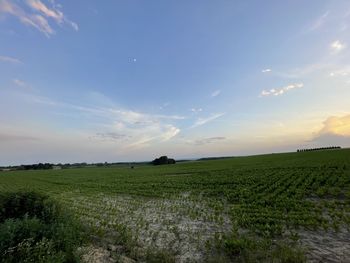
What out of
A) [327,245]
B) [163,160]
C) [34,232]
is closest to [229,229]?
[327,245]

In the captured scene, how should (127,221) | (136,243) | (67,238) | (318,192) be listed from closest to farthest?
(67,238) < (136,243) < (127,221) < (318,192)

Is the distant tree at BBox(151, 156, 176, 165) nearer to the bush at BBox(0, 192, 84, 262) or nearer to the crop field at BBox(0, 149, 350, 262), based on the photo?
the crop field at BBox(0, 149, 350, 262)

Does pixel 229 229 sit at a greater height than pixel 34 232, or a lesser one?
lesser

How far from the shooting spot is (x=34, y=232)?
20.5 ft

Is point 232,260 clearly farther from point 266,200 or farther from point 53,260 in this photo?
point 266,200

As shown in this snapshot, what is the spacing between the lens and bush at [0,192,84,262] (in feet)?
17.7

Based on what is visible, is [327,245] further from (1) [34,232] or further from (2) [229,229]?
(1) [34,232]

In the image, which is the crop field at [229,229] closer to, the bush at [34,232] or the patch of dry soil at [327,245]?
the patch of dry soil at [327,245]

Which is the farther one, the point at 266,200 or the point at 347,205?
the point at 266,200

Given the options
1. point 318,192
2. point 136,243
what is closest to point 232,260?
point 136,243

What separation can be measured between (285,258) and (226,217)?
6.44m

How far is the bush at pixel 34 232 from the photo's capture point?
5.39m

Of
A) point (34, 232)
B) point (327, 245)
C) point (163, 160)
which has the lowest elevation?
point (327, 245)

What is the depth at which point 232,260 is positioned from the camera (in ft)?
24.5
